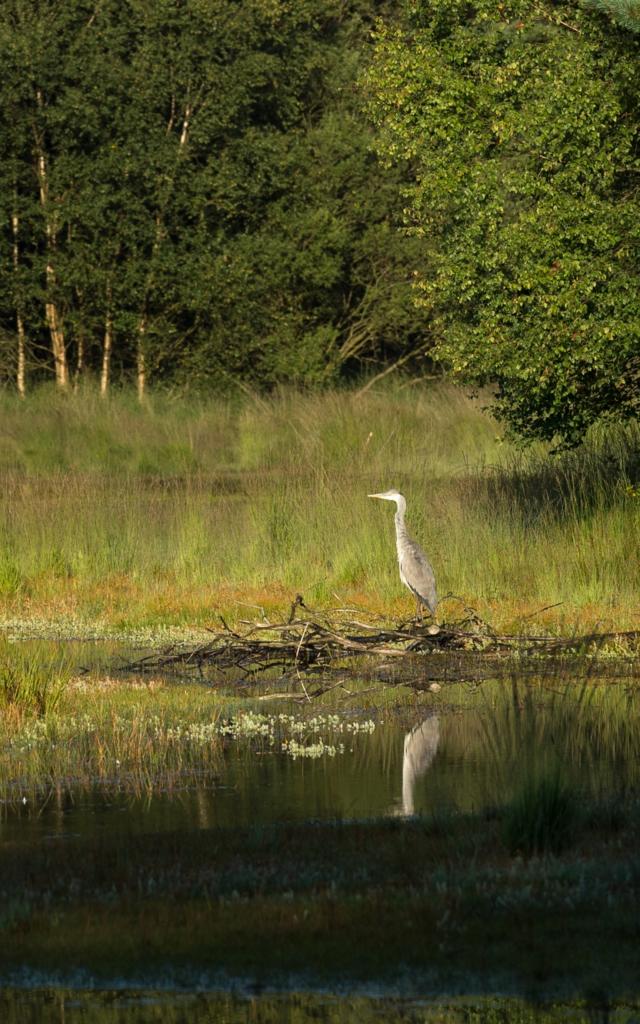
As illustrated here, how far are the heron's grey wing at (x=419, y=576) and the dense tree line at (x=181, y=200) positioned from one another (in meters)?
20.5

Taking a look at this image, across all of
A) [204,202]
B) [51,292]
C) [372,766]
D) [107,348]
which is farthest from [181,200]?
[372,766]

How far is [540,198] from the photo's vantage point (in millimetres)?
14680

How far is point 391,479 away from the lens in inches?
879

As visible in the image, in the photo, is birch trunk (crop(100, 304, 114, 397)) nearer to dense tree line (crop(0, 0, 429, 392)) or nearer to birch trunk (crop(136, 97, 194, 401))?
dense tree line (crop(0, 0, 429, 392))

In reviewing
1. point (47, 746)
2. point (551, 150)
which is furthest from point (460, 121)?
point (47, 746)

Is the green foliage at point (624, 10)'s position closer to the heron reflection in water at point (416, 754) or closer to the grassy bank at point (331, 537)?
the grassy bank at point (331, 537)

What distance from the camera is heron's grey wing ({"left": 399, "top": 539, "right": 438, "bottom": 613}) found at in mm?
15220

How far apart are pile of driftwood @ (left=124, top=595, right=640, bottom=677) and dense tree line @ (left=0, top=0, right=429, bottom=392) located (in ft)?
70.3

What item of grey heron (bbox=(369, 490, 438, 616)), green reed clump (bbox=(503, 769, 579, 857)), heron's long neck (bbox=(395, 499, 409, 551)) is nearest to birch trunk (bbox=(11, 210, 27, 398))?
heron's long neck (bbox=(395, 499, 409, 551))

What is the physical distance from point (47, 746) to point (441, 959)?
15.7ft

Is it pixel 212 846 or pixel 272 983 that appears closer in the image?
pixel 272 983

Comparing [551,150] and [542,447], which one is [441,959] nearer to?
[551,150]

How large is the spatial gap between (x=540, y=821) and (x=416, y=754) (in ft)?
9.19

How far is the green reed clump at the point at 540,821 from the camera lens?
7.56 m
